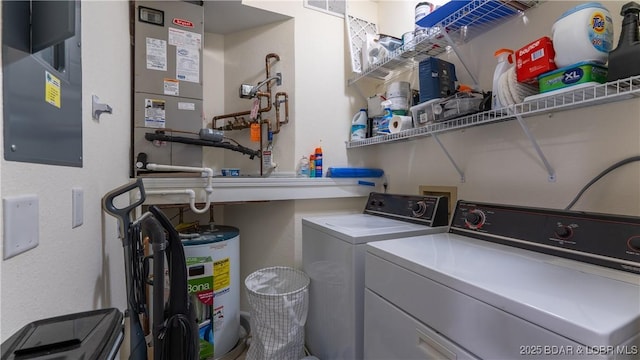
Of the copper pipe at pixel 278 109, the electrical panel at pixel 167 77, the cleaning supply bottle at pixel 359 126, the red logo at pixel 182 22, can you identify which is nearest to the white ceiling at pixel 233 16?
the electrical panel at pixel 167 77

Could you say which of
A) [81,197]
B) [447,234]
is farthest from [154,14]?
[447,234]

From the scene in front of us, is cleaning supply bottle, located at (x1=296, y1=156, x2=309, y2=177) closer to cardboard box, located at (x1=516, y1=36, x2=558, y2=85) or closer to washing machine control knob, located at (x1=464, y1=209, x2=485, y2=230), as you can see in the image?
washing machine control knob, located at (x1=464, y1=209, x2=485, y2=230)

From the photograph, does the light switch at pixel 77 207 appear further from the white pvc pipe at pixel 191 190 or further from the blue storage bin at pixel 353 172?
the blue storage bin at pixel 353 172

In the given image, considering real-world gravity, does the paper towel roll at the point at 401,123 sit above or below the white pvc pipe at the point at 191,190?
above

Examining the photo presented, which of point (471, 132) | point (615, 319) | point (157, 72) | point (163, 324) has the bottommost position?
point (163, 324)

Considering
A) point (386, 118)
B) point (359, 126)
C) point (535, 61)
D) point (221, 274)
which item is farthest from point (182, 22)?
point (535, 61)

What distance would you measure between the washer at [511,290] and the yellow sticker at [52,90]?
3.65 feet

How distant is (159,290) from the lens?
958mm

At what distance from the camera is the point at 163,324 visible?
39.9 inches

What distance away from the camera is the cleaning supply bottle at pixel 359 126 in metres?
2.19

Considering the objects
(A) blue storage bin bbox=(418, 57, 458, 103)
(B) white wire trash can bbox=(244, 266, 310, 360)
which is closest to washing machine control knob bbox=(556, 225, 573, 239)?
(A) blue storage bin bbox=(418, 57, 458, 103)

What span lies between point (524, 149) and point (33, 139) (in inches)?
69.6

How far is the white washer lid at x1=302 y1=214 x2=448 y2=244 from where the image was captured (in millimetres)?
1249

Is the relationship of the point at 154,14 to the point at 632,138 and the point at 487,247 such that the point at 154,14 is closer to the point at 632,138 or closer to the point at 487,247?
the point at 487,247
